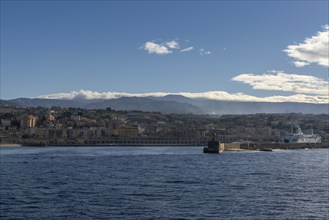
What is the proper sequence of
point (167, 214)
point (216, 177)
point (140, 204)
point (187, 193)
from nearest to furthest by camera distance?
point (167, 214)
point (140, 204)
point (187, 193)
point (216, 177)

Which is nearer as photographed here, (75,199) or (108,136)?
(75,199)

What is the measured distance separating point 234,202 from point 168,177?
15394 millimetres

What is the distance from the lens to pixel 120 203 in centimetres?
2998

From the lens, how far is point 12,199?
3198 centimetres

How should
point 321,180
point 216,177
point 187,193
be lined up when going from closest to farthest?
point 187,193 → point 321,180 → point 216,177

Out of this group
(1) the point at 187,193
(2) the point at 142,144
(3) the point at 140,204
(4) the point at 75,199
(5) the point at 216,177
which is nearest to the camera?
(3) the point at 140,204

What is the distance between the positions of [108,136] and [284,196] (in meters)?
169

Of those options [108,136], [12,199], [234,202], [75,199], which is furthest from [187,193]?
[108,136]

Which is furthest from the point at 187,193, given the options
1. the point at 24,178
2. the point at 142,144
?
the point at 142,144

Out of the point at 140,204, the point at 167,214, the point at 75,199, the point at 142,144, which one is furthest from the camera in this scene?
the point at 142,144

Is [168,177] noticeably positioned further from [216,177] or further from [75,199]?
[75,199]

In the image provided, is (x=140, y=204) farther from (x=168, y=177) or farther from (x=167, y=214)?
(x=168, y=177)

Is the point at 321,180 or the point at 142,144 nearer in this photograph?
the point at 321,180

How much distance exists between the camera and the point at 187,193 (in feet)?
113
